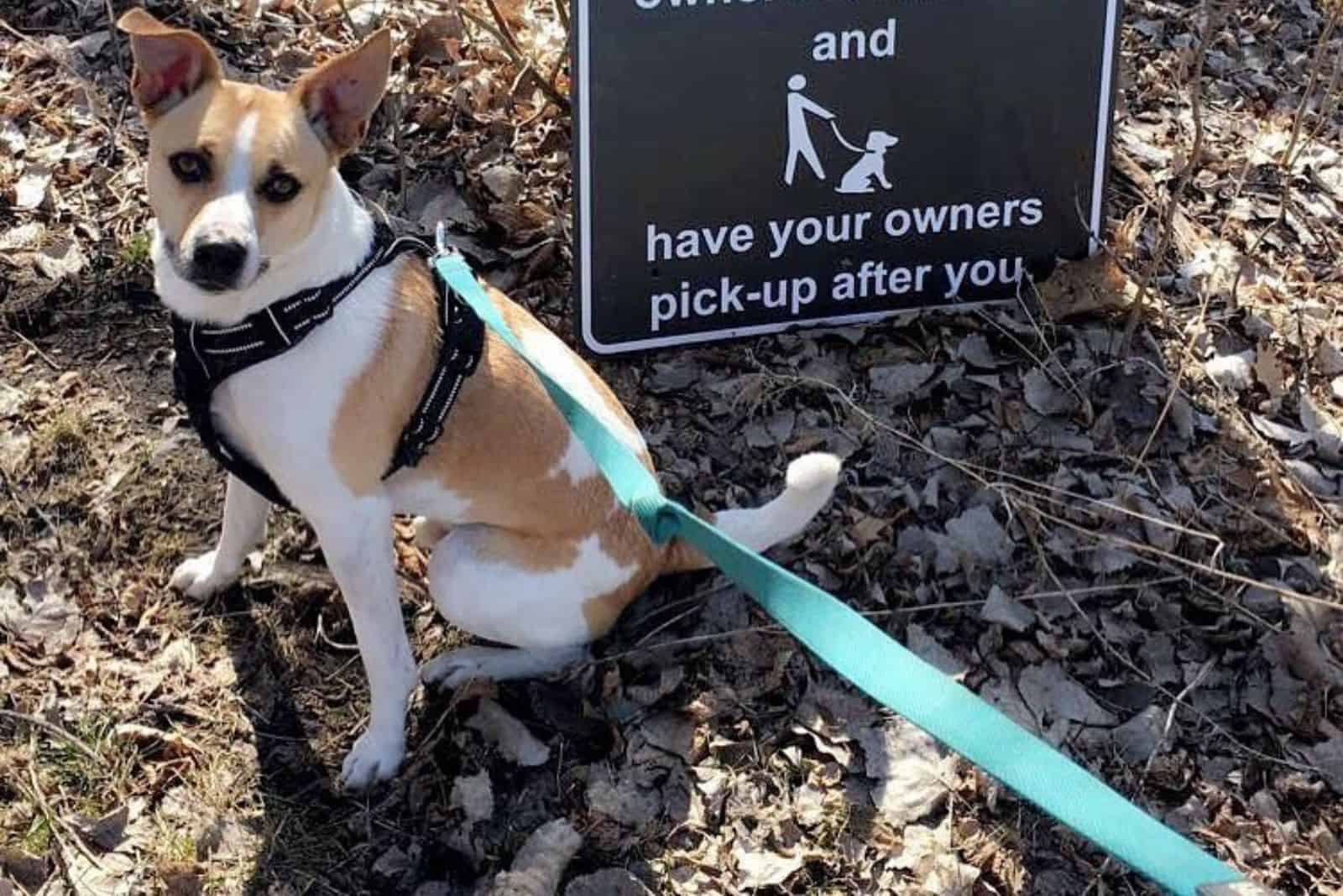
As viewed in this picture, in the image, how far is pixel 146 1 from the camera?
5133 mm

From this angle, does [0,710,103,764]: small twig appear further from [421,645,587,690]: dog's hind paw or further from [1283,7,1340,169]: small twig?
[1283,7,1340,169]: small twig

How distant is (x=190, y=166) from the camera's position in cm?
271

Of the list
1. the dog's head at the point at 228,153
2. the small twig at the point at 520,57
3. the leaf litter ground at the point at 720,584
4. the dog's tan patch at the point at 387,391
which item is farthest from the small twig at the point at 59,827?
the small twig at the point at 520,57

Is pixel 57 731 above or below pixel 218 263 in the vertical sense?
below

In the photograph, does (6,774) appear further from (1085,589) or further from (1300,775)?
(1300,775)

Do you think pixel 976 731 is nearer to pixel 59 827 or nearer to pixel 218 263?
pixel 218 263

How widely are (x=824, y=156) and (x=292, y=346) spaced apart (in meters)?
1.97

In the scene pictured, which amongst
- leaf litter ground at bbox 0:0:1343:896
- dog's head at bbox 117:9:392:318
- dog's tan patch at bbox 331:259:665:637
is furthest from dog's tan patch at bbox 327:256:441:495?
leaf litter ground at bbox 0:0:1343:896

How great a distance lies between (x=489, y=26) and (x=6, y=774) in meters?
2.86

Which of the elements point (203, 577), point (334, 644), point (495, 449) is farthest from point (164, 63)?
point (334, 644)

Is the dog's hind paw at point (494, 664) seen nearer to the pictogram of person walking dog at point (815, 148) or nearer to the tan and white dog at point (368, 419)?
the tan and white dog at point (368, 419)

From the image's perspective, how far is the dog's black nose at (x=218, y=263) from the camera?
2613mm

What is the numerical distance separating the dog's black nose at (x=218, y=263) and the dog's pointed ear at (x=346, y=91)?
1.28 ft

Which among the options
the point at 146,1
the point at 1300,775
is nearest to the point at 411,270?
the point at 1300,775
